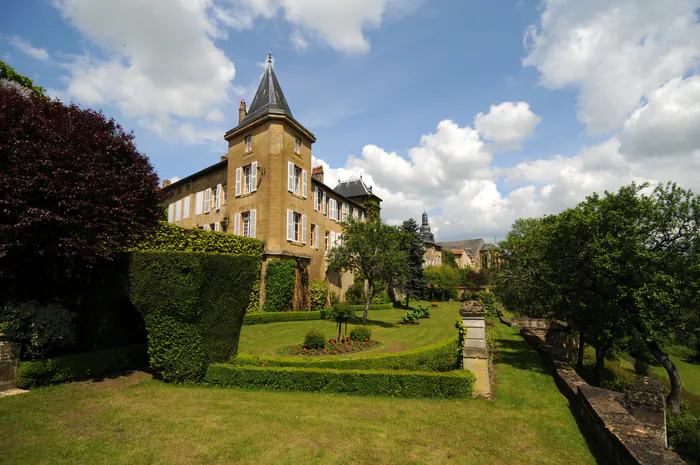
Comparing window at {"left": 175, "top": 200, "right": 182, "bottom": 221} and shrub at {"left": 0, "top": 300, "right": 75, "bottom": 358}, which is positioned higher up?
window at {"left": 175, "top": 200, "right": 182, "bottom": 221}

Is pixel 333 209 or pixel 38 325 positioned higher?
pixel 333 209

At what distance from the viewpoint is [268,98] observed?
76.0ft

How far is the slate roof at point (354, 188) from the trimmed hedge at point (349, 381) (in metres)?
29.6

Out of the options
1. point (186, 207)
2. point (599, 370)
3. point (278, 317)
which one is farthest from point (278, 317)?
point (599, 370)

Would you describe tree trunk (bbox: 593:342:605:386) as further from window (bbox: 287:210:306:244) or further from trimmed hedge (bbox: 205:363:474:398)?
window (bbox: 287:210:306:244)

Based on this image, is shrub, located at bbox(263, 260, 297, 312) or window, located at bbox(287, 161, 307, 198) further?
window, located at bbox(287, 161, 307, 198)

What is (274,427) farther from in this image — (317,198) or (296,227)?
(317,198)

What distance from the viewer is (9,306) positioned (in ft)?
25.4

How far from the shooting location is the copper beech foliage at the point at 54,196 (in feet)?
24.1

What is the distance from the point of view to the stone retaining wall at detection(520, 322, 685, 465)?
4203mm

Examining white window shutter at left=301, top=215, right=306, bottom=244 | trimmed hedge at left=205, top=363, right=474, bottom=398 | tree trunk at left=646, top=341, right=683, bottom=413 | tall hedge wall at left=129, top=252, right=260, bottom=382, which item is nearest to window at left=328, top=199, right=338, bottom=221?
white window shutter at left=301, top=215, right=306, bottom=244

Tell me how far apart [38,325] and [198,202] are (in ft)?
64.2

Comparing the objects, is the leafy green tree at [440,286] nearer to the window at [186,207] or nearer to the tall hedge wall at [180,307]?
the window at [186,207]

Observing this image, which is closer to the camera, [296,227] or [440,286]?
[296,227]
